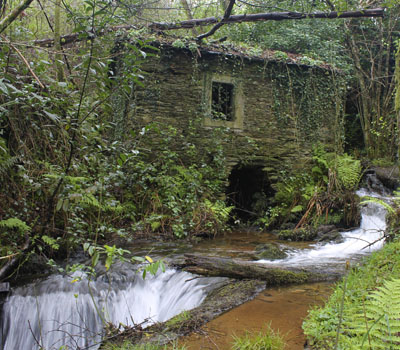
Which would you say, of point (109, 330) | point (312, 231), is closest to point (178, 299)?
point (109, 330)

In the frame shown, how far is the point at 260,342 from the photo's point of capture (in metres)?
2.64

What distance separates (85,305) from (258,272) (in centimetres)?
205

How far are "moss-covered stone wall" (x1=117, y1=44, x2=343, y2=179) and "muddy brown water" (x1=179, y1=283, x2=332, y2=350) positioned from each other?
230 inches

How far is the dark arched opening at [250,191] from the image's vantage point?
10.2m

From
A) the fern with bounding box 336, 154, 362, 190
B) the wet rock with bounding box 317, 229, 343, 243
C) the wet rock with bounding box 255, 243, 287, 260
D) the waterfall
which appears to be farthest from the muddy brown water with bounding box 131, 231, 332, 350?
the fern with bounding box 336, 154, 362, 190

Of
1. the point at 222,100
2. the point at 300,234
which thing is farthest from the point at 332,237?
the point at 222,100

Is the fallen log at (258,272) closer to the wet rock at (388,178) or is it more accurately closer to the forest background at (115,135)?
the forest background at (115,135)

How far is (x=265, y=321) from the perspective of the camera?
3.22 m

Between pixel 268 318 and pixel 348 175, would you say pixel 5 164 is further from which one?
pixel 348 175

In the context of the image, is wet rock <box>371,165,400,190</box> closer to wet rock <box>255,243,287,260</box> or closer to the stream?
wet rock <box>255,243,287,260</box>

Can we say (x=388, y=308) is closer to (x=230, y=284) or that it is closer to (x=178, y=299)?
(x=230, y=284)

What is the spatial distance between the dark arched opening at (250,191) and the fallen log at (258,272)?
509cm

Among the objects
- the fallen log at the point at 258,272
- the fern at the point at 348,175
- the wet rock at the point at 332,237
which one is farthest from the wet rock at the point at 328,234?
the fallen log at the point at 258,272

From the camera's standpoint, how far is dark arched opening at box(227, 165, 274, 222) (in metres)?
10.2
